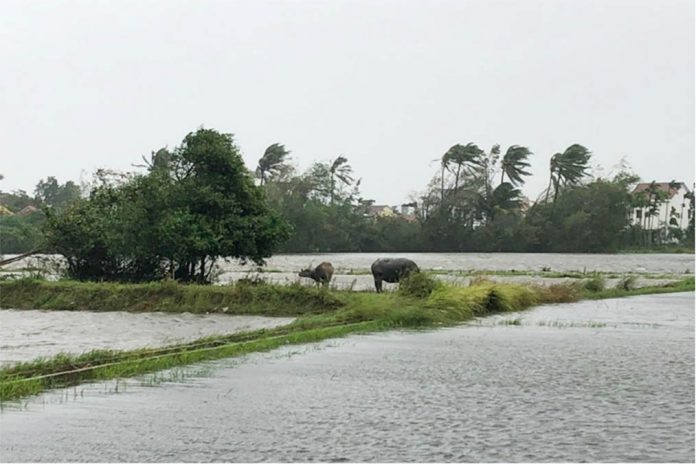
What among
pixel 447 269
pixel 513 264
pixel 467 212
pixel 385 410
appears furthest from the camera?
pixel 467 212

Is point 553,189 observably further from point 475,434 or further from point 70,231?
point 475,434

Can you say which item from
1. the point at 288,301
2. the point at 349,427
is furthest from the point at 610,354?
the point at 288,301

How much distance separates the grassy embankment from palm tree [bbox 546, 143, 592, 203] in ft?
228

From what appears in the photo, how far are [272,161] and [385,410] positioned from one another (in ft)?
291

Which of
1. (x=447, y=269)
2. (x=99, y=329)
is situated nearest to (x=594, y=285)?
(x=447, y=269)

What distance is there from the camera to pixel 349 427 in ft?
23.7

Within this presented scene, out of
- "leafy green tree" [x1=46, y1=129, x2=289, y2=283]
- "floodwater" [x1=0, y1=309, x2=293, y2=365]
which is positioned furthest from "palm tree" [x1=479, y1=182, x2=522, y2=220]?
"floodwater" [x1=0, y1=309, x2=293, y2=365]

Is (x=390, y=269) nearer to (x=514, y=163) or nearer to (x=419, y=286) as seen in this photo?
(x=419, y=286)

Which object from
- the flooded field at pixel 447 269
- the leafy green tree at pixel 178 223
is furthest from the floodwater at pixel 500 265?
the leafy green tree at pixel 178 223

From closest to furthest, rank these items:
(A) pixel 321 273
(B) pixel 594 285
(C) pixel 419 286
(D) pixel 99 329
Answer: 1. (D) pixel 99 329
2. (C) pixel 419 286
3. (A) pixel 321 273
4. (B) pixel 594 285

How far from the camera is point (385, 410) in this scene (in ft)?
26.2

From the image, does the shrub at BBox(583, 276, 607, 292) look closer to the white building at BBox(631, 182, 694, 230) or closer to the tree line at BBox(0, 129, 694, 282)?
the tree line at BBox(0, 129, 694, 282)

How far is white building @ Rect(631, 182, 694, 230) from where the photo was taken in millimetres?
90750

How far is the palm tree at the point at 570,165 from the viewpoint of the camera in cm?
9331
